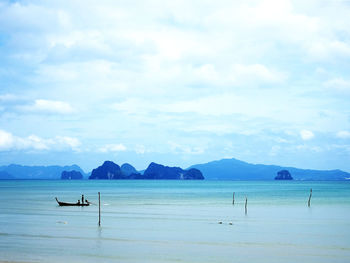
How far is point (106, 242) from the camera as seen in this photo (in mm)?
31469

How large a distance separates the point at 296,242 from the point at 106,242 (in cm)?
1356

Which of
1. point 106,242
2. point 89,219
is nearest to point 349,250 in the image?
point 106,242

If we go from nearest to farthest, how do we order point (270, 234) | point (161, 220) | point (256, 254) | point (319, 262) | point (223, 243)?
point (319, 262), point (256, 254), point (223, 243), point (270, 234), point (161, 220)

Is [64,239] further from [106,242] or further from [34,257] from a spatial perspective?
[34,257]

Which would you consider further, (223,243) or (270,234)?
(270,234)

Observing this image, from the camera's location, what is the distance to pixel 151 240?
106 feet

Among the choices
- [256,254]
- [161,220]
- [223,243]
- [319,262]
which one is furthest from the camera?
Answer: [161,220]

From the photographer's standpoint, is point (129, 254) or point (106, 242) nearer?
point (129, 254)

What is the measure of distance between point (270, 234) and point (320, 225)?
334 inches

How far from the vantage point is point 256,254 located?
1088 inches

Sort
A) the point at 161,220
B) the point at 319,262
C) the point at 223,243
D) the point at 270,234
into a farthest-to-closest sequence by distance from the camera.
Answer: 1. the point at 161,220
2. the point at 270,234
3. the point at 223,243
4. the point at 319,262

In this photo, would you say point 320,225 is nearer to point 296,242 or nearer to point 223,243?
point 296,242

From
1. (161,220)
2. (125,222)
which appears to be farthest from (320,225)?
(125,222)

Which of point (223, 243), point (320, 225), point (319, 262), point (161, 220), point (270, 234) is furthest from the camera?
point (161, 220)
